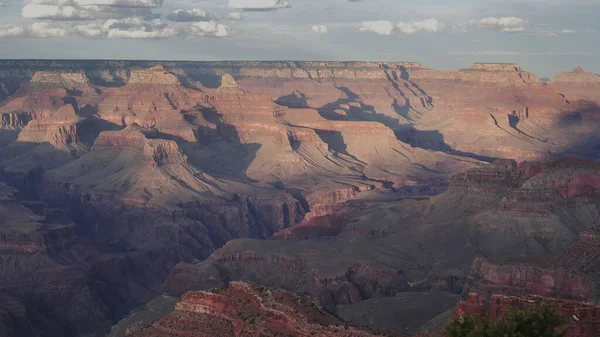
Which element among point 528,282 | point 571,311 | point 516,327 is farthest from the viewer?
point 528,282

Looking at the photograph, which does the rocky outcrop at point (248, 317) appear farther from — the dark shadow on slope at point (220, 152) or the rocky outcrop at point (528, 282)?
the dark shadow on slope at point (220, 152)

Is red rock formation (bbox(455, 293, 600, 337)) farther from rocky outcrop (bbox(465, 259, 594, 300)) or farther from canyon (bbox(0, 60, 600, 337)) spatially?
rocky outcrop (bbox(465, 259, 594, 300))

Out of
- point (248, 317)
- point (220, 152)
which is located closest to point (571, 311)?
point (248, 317)

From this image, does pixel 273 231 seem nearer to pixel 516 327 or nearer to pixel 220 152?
pixel 220 152

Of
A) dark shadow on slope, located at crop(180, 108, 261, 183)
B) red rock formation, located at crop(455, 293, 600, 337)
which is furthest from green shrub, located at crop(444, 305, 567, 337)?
dark shadow on slope, located at crop(180, 108, 261, 183)

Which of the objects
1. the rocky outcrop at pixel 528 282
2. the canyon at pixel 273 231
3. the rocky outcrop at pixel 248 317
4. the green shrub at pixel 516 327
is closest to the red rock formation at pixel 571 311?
the canyon at pixel 273 231

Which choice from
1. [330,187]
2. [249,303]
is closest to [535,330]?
[249,303]
